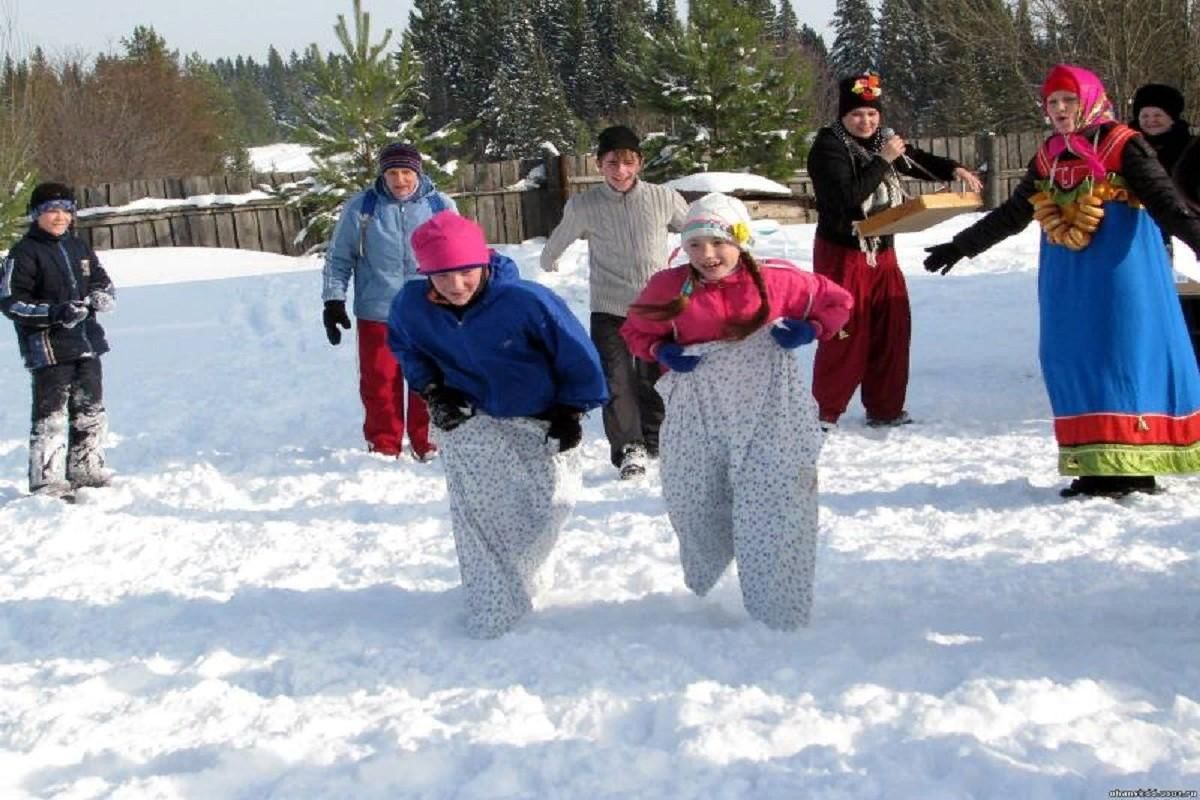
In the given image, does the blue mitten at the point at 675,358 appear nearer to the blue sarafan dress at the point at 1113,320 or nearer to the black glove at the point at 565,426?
the black glove at the point at 565,426

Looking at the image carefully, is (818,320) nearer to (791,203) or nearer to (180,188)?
(791,203)

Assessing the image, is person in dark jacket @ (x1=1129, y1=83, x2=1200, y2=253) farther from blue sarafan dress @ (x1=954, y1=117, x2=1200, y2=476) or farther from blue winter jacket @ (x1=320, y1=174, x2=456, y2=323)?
blue winter jacket @ (x1=320, y1=174, x2=456, y2=323)

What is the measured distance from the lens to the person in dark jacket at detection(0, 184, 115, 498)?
607 cm

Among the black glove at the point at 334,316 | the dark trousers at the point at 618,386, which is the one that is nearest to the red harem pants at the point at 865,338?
the dark trousers at the point at 618,386

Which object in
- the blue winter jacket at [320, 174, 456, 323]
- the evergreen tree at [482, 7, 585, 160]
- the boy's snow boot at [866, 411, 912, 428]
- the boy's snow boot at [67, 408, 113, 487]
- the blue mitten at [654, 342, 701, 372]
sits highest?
the evergreen tree at [482, 7, 585, 160]

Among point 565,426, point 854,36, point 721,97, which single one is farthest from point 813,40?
point 565,426

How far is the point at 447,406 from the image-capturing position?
3.96 metres

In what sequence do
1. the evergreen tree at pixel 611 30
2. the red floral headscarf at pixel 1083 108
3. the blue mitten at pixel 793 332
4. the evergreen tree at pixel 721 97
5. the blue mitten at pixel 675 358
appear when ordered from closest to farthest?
the blue mitten at pixel 793 332
the blue mitten at pixel 675 358
the red floral headscarf at pixel 1083 108
the evergreen tree at pixel 721 97
the evergreen tree at pixel 611 30

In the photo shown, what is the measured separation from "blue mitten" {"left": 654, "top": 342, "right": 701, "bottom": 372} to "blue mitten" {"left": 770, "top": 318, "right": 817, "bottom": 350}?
268 millimetres

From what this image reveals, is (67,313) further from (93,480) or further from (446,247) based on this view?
(446,247)

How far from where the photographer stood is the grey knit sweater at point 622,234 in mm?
6086

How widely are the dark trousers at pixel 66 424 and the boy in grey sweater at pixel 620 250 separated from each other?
101 inches

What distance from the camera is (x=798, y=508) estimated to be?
12.0 ft

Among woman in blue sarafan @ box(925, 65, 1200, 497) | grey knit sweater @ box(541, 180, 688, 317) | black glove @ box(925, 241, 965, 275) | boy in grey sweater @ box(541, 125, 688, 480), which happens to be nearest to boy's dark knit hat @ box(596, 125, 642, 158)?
boy in grey sweater @ box(541, 125, 688, 480)
